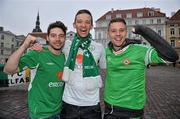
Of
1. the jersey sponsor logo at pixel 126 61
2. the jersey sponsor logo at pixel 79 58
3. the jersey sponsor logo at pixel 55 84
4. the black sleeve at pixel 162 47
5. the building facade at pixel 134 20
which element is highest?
the building facade at pixel 134 20

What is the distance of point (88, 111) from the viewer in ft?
9.84

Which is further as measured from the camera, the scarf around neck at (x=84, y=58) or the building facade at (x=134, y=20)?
the building facade at (x=134, y=20)

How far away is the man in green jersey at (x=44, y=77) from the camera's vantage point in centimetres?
291

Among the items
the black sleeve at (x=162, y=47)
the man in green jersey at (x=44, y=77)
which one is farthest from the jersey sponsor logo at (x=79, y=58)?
the black sleeve at (x=162, y=47)

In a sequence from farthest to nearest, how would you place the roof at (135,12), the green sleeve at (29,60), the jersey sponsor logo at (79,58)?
the roof at (135,12) → the jersey sponsor logo at (79,58) → the green sleeve at (29,60)

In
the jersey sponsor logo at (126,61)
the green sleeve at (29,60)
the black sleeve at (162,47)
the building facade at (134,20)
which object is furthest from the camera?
the building facade at (134,20)

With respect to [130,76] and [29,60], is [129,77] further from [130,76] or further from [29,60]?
[29,60]

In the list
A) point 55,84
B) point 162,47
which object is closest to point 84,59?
point 55,84

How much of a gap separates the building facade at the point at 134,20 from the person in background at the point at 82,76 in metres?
68.4

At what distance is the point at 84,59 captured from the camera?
3.12 metres

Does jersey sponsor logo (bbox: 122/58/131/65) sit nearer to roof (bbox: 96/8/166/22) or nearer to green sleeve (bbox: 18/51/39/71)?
green sleeve (bbox: 18/51/39/71)

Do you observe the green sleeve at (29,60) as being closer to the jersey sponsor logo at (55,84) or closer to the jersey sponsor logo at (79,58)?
the jersey sponsor logo at (55,84)

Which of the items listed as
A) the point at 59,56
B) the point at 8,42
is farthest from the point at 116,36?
the point at 8,42

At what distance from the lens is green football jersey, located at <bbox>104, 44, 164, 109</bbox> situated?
9.68 feet
